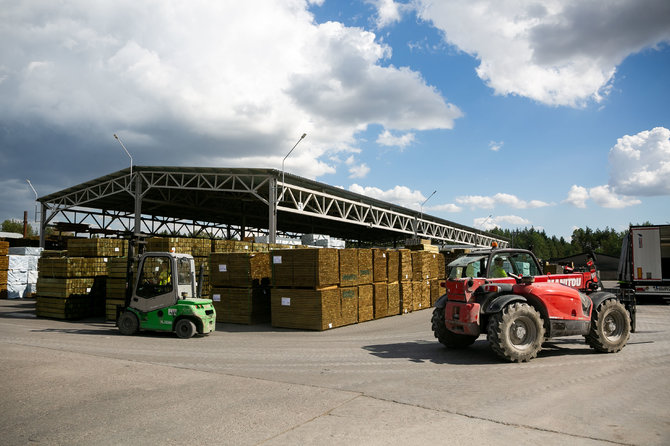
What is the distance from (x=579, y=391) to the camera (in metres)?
5.92

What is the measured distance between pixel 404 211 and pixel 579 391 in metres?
39.4

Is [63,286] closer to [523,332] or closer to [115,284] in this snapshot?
[115,284]

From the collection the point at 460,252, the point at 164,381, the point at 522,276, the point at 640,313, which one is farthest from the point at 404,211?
the point at 164,381

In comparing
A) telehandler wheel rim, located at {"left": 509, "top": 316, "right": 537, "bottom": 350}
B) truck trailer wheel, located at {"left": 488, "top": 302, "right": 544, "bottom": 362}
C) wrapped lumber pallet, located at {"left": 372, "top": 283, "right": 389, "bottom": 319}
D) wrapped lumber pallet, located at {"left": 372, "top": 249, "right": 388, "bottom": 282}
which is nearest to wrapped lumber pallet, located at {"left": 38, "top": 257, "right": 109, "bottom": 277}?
wrapped lumber pallet, located at {"left": 372, "top": 249, "right": 388, "bottom": 282}

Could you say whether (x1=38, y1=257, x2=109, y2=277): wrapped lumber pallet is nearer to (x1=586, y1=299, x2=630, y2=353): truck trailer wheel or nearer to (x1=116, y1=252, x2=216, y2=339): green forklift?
(x1=116, y1=252, x2=216, y2=339): green forklift

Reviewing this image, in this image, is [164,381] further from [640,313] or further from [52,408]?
[640,313]

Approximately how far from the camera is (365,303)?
14203 millimetres

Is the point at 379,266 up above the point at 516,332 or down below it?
above

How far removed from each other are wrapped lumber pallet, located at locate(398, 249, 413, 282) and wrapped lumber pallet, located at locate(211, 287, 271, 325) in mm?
5126

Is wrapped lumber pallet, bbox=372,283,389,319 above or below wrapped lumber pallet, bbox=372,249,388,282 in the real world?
below

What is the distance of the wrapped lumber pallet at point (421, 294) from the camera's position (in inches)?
688

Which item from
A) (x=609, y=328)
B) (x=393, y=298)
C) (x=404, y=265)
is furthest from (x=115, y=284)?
(x=609, y=328)

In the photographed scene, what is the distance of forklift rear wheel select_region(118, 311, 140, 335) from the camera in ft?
37.4

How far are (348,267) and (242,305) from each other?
339cm
